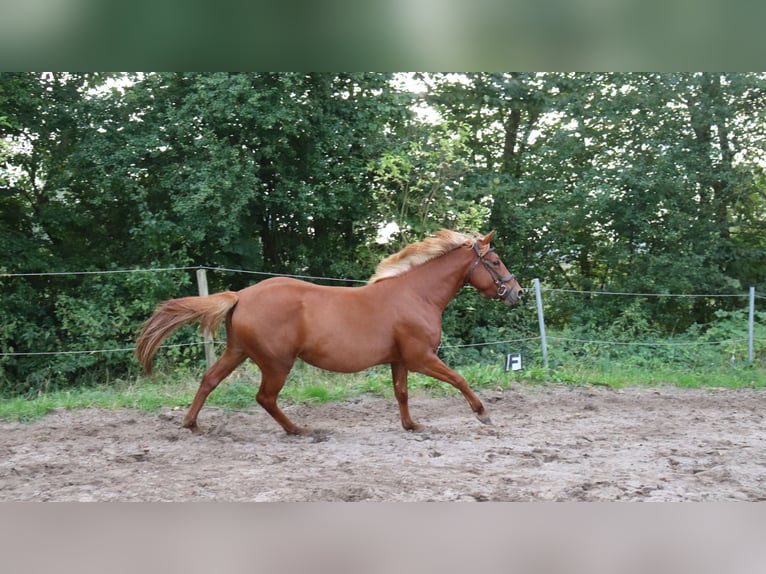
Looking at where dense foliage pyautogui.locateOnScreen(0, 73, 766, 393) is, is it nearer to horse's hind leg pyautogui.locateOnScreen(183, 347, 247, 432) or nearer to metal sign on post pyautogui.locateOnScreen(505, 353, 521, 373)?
metal sign on post pyautogui.locateOnScreen(505, 353, 521, 373)

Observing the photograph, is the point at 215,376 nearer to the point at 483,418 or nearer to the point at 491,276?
the point at 483,418

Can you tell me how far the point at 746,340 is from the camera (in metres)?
9.97

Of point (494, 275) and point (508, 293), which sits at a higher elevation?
point (494, 275)

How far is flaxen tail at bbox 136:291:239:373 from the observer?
5273mm

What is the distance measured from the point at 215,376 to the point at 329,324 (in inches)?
40.7

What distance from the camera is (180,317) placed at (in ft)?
17.6

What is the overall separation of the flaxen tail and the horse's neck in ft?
4.96

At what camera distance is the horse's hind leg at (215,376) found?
5.40 meters

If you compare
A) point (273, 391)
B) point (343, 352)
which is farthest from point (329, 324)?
point (273, 391)

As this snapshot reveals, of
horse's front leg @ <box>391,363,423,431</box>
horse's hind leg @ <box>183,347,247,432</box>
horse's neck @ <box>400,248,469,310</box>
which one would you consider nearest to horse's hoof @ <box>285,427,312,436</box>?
horse's hind leg @ <box>183,347,247,432</box>

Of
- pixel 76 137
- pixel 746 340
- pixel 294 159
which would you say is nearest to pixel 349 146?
pixel 294 159

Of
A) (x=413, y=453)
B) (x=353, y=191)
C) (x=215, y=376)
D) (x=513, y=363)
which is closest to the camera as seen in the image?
(x=413, y=453)

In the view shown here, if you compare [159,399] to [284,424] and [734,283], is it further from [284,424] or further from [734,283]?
[734,283]

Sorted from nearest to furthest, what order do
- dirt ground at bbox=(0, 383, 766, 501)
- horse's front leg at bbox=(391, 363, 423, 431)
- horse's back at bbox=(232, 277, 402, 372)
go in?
1. dirt ground at bbox=(0, 383, 766, 501)
2. horse's back at bbox=(232, 277, 402, 372)
3. horse's front leg at bbox=(391, 363, 423, 431)
